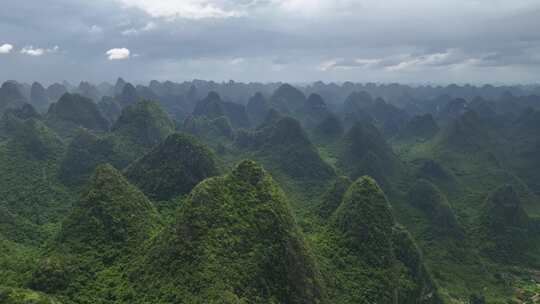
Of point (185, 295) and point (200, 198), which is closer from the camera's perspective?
point (185, 295)

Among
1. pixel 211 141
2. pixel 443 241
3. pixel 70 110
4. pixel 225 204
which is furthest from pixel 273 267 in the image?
pixel 70 110

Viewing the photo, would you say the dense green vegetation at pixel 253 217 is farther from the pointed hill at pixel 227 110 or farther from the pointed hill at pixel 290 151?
the pointed hill at pixel 227 110

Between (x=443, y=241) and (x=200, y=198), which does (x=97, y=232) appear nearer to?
(x=200, y=198)

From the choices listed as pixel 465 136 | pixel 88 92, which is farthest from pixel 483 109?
pixel 88 92

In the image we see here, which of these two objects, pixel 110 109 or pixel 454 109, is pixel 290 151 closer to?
pixel 110 109

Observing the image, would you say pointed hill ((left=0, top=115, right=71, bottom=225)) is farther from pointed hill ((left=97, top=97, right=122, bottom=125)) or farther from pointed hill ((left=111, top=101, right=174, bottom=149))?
pointed hill ((left=97, top=97, right=122, bottom=125))

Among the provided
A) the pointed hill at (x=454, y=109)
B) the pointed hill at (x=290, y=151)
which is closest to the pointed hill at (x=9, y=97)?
the pointed hill at (x=290, y=151)

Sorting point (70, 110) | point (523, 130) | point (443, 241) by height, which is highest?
point (70, 110)

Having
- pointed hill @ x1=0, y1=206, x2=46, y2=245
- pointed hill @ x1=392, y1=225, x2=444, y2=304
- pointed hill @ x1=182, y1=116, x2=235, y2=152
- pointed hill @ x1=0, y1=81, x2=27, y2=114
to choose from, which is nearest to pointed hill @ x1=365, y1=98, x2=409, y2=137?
pointed hill @ x1=182, y1=116, x2=235, y2=152
